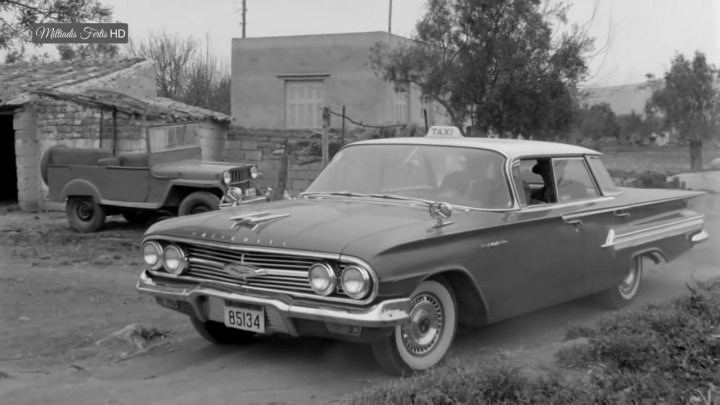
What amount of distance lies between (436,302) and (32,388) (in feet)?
7.92

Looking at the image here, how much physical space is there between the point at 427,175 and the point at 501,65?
807 centimetres

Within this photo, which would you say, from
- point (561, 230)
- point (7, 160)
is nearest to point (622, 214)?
point (561, 230)

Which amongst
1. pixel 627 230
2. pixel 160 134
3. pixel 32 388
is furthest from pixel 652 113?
pixel 32 388

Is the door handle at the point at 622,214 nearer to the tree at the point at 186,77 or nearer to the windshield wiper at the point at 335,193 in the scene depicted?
the windshield wiper at the point at 335,193

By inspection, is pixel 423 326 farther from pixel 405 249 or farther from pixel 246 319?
pixel 246 319

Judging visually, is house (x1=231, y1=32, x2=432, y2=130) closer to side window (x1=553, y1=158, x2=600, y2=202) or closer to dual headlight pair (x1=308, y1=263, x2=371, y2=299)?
side window (x1=553, y1=158, x2=600, y2=202)

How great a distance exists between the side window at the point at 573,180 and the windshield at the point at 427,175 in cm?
81

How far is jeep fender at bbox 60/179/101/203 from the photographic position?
11.9m

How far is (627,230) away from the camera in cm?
642

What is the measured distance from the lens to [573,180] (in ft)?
20.7

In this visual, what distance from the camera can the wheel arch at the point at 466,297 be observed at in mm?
4797

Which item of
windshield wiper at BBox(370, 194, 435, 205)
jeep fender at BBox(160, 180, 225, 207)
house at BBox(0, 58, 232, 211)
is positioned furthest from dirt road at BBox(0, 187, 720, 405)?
house at BBox(0, 58, 232, 211)

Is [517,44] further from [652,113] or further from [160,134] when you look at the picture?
[652,113]

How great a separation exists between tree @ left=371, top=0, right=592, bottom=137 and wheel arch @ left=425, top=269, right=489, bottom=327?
28.2 ft
